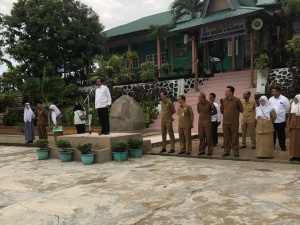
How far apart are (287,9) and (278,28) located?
7.28 ft

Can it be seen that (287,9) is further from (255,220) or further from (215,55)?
(255,220)

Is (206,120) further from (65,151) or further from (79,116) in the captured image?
(79,116)

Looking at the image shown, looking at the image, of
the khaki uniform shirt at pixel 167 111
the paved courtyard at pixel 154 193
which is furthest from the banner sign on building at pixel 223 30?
the paved courtyard at pixel 154 193

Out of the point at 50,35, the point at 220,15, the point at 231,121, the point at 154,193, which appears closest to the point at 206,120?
the point at 231,121

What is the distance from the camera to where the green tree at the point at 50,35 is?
19719mm

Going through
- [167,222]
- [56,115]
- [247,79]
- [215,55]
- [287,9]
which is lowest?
[167,222]

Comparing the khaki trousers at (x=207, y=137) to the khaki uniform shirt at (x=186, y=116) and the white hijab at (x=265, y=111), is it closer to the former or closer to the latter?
the khaki uniform shirt at (x=186, y=116)

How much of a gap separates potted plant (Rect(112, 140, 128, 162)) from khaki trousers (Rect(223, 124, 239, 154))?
8.06ft

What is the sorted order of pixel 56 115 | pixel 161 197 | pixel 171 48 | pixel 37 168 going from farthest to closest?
pixel 171 48 → pixel 56 115 → pixel 37 168 → pixel 161 197

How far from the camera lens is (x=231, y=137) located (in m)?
7.88

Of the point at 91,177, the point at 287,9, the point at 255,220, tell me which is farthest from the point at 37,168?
the point at 287,9

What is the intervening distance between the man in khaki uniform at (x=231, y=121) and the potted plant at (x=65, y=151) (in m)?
3.90

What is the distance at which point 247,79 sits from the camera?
50.0 ft

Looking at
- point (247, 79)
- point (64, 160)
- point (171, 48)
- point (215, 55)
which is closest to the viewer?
point (64, 160)
